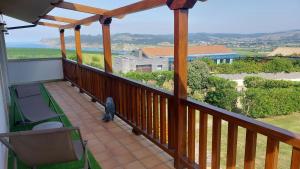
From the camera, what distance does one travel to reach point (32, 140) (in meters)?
2.07

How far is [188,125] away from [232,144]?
648 millimetres

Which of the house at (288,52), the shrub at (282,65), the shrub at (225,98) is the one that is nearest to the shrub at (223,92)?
the shrub at (225,98)

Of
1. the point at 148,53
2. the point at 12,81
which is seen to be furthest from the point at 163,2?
the point at 148,53

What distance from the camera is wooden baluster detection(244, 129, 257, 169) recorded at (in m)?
1.79

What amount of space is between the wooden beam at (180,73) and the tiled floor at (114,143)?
1.25 feet

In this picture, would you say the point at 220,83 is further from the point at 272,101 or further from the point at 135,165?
the point at 135,165

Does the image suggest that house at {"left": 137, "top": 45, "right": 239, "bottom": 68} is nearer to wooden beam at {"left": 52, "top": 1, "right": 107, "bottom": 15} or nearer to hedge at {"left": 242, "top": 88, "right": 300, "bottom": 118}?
hedge at {"left": 242, "top": 88, "right": 300, "bottom": 118}

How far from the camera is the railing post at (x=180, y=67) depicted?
244 centimetres

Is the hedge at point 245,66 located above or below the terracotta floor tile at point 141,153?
above

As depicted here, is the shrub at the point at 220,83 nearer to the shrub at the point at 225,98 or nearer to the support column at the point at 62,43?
the shrub at the point at 225,98

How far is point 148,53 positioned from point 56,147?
12150mm

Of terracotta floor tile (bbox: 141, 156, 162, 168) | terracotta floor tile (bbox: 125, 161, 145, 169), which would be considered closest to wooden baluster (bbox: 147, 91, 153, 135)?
terracotta floor tile (bbox: 141, 156, 162, 168)

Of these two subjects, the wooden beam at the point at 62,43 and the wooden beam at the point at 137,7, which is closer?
the wooden beam at the point at 137,7

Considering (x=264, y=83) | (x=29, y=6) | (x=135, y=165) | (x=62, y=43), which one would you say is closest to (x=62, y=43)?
(x=62, y=43)
